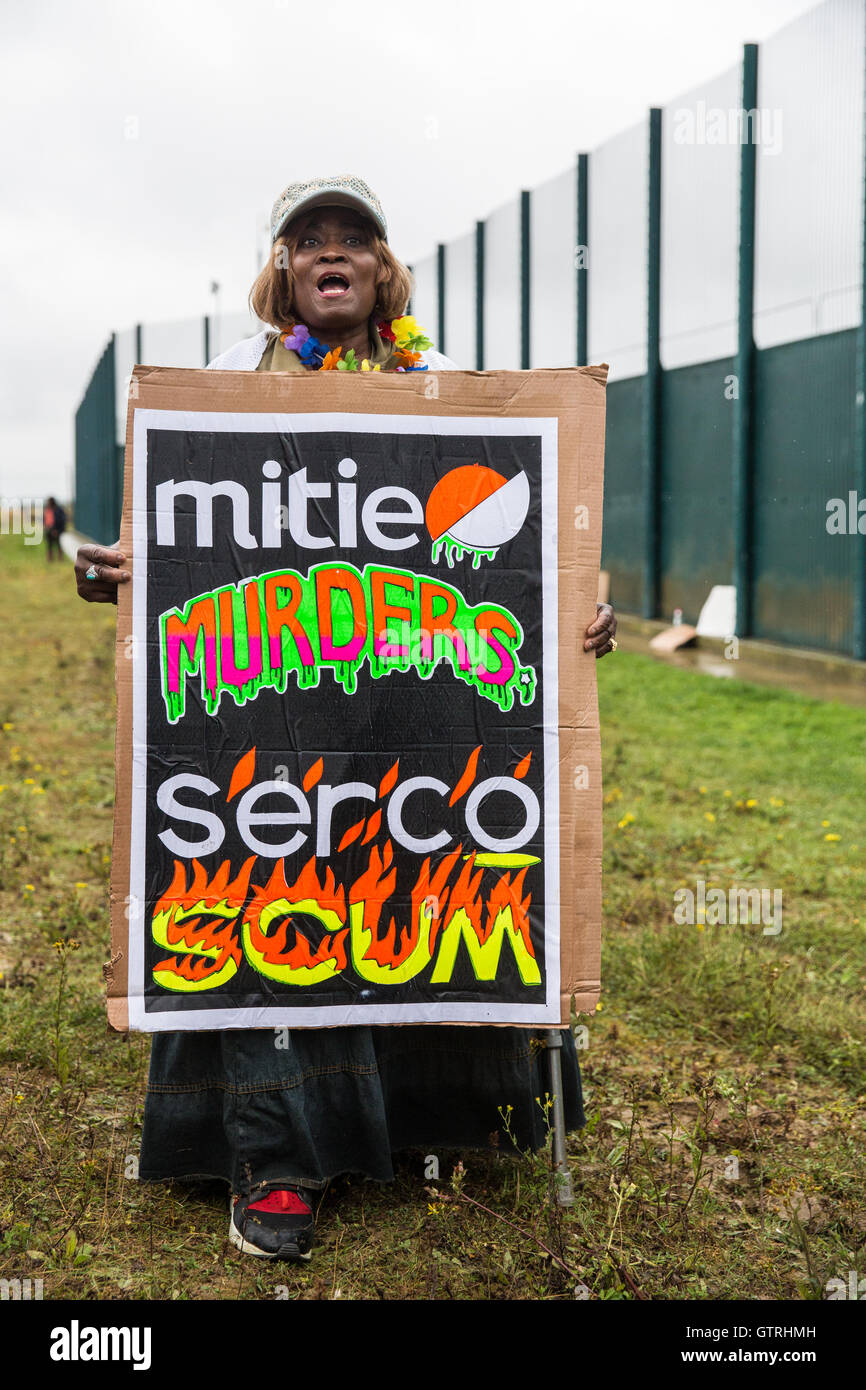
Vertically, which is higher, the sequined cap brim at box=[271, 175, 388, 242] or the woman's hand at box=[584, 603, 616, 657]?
the sequined cap brim at box=[271, 175, 388, 242]

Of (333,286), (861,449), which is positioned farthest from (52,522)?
(333,286)

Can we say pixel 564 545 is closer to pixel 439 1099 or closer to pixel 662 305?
pixel 439 1099

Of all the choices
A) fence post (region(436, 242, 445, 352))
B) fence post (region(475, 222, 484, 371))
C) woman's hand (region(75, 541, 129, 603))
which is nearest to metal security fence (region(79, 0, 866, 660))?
fence post (region(475, 222, 484, 371))

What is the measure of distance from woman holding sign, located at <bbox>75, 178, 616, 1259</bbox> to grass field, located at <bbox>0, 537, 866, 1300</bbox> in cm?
11

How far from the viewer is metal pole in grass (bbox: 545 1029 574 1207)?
9.80ft

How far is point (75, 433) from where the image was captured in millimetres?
50406

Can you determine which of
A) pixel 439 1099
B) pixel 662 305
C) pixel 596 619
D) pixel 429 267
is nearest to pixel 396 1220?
pixel 439 1099

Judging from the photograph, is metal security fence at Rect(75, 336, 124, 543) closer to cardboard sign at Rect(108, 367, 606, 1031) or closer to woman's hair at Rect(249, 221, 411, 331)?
woman's hair at Rect(249, 221, 411, 331)

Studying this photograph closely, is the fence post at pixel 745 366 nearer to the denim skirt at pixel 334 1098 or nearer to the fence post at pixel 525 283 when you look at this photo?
the fence post at pixel 525 283

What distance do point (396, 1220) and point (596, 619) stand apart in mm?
1328

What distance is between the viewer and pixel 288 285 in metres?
3.20

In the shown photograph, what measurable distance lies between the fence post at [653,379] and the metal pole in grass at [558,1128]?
1225cm

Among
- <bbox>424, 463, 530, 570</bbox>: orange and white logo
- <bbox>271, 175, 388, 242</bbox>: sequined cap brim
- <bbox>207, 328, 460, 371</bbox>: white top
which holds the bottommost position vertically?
<bbox>424, 463, 530, 570</bbox>: orange and white logo

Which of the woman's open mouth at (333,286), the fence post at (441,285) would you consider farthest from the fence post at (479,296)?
the woman's open mouth at (333,286)
